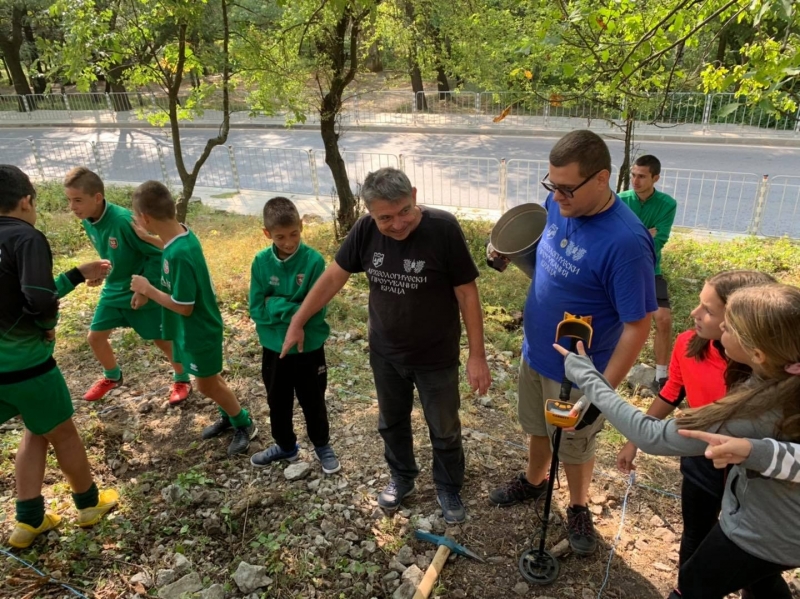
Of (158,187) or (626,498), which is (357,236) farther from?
(626,498)

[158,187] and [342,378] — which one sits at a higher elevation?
[158,187]

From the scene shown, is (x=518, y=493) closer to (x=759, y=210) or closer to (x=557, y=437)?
(x=557, y=437)

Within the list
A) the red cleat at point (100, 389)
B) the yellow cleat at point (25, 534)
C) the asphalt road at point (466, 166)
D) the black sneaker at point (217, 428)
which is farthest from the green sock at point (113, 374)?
the asphalt road at point (466, 166)

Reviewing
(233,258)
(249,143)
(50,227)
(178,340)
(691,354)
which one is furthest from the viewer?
(249,143)

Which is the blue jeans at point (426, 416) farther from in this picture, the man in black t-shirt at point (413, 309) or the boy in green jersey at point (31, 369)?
the boy in green jersey at point (31, 369)

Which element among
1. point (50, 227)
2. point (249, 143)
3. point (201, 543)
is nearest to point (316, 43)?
point (50, 227)

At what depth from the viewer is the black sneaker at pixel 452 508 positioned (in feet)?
9.66

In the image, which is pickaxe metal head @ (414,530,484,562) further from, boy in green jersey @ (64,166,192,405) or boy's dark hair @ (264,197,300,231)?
boy in green jersey @ (64,166,192,405)

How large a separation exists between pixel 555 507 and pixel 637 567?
49cm

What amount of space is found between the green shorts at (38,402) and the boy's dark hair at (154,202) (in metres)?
0.97

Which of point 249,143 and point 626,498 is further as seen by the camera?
point 249,143

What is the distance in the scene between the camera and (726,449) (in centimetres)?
164

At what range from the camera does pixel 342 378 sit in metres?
4.52

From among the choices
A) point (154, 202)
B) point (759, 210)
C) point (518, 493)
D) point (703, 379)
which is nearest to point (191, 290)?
point (154, 202)
